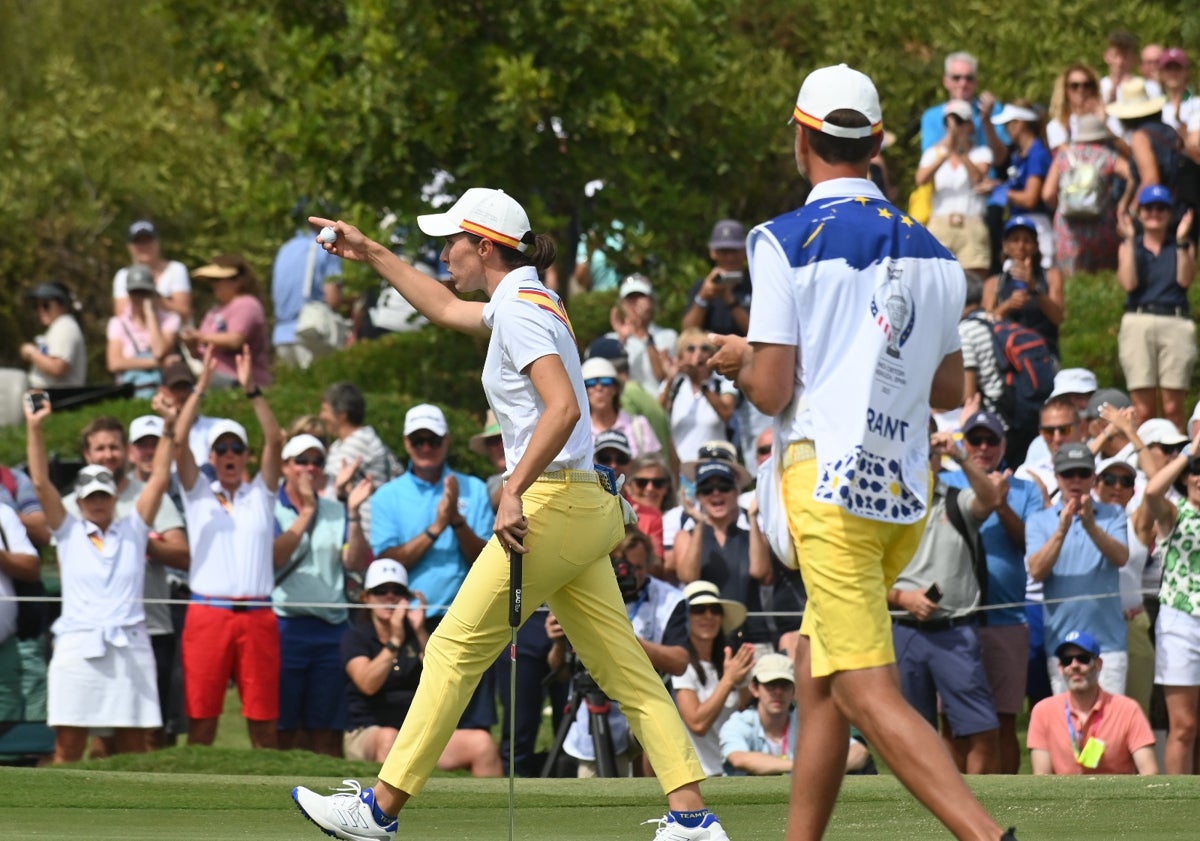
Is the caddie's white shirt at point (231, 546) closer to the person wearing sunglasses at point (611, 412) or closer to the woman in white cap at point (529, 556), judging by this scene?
the person wearing sunglasses at point (611, 412)

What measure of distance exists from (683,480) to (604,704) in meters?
3.51

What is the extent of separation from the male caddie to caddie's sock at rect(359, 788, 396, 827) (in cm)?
165

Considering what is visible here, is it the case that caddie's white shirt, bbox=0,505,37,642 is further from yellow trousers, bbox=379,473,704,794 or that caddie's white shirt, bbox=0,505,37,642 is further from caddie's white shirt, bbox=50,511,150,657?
yellow trousers, bbox=379,473,704,794

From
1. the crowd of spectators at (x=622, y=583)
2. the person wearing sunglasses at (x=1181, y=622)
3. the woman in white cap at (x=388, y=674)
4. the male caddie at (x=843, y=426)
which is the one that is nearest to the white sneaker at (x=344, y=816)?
the male caddie at (x=843, y=426)

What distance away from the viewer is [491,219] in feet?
24.8

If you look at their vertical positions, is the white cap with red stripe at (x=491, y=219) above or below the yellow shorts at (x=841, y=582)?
above

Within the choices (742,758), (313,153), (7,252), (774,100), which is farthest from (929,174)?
(7,252)

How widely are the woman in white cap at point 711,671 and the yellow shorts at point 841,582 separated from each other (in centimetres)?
484

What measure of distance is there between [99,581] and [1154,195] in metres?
7.60

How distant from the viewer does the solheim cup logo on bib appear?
6090 mm

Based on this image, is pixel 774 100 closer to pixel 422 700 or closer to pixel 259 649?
pixel 259 649

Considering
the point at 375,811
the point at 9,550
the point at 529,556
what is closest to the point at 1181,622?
the point at 529,556

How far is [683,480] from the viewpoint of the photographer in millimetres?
14328

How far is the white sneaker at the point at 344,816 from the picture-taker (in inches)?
281
